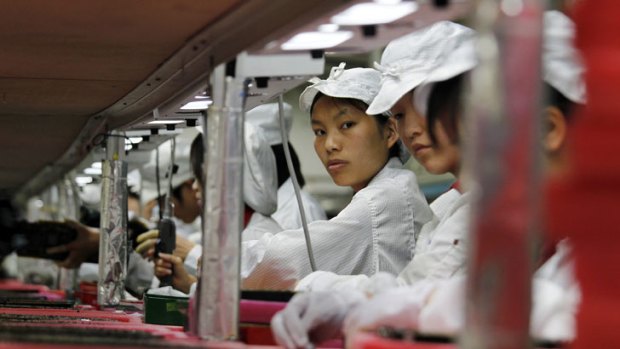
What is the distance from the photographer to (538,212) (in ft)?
3.18

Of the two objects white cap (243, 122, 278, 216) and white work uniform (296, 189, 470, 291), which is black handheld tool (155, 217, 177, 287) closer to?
white cap (243, 122, 278, 216)

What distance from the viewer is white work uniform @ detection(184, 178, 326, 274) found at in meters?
3.61

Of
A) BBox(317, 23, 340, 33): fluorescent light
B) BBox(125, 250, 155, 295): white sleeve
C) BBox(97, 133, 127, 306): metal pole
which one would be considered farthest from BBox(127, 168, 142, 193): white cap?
BBox(317, 23, 340, 33): fluorescent light

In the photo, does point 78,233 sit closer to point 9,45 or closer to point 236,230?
point 9,45

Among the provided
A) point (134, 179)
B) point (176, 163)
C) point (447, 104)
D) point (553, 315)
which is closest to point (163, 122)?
Result: point (447, 104)

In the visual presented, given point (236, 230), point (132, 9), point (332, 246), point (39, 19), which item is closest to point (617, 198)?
point (236, 230)

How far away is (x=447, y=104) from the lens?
170cm

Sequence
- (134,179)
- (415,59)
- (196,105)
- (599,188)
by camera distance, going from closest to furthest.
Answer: (599,188) < (415,59) < (196,105) < (134,179)

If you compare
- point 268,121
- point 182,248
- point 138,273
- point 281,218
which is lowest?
point 138,273

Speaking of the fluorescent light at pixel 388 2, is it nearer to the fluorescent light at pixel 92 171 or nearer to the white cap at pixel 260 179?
the white cap at pixel 260 179

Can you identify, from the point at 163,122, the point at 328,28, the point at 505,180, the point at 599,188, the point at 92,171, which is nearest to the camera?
the point at 505,180

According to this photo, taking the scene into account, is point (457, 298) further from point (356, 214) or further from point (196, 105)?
point (356, 214)

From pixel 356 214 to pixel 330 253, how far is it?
111 millimetres

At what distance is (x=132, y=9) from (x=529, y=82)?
101 cm
